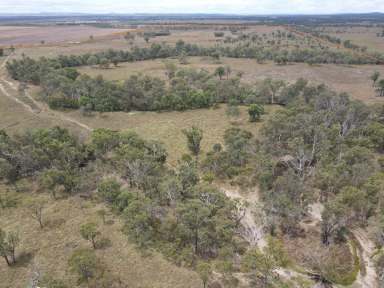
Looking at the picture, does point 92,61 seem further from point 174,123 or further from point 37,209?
point 37,209

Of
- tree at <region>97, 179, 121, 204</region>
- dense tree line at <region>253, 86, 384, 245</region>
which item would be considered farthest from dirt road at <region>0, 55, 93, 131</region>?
dense tree line at <region>253, 86, 384, 245</region>

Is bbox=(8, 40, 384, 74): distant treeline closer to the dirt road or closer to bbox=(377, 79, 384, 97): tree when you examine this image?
the dirt road

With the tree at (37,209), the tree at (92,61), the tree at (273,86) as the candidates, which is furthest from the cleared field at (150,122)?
the tree at (92,61)

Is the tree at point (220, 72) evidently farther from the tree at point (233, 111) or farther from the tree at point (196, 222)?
the tree at point (196, 222)

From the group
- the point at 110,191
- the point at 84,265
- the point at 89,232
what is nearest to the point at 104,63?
the point at 110,191

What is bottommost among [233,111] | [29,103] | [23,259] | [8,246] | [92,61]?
[92,61]

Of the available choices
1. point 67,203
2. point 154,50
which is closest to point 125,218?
point 67,203
